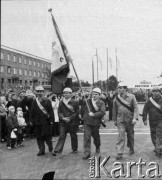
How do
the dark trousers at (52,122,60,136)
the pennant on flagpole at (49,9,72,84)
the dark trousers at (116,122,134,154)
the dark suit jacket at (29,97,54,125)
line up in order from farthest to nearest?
1. the dark trousers at (52,122,60,136)
2. the dark suit jacket at (29,97,54,125)
3. the pennant on flagpole at (49,9,72,84)
4. the dark trousers at (116,122,134,154)

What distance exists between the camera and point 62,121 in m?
7.16

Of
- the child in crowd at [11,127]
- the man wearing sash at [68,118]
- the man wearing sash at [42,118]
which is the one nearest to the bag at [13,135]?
the child in crowd at [11,127]

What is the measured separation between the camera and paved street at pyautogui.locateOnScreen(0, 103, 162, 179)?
17.4 ft

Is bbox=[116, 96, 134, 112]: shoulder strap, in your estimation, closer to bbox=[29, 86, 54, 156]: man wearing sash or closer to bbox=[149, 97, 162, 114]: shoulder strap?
bbox=[149, 97, 162, 114]: shoulder strap

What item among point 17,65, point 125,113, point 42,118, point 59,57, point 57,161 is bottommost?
point 57,161

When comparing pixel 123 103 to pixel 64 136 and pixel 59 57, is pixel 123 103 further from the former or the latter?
pixel 59 57

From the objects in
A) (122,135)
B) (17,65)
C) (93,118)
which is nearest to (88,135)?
(93,118)

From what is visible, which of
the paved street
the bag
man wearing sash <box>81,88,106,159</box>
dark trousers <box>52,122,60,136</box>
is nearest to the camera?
the paved street

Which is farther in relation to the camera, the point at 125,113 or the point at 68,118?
the point at 68,118

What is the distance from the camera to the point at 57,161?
6.35 metres

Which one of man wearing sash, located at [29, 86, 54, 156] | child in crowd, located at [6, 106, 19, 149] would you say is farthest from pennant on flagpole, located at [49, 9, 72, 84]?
child in crowd, located at [6, 106, 19, 149]

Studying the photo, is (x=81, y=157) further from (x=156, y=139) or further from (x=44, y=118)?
(x=156, y=139)

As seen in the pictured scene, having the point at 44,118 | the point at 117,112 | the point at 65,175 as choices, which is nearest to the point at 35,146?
the point at 44,118

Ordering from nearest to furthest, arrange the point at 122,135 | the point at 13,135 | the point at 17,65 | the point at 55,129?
the point at 122,135
the point at 13,135
the point at 55,129
the point at 17,65
